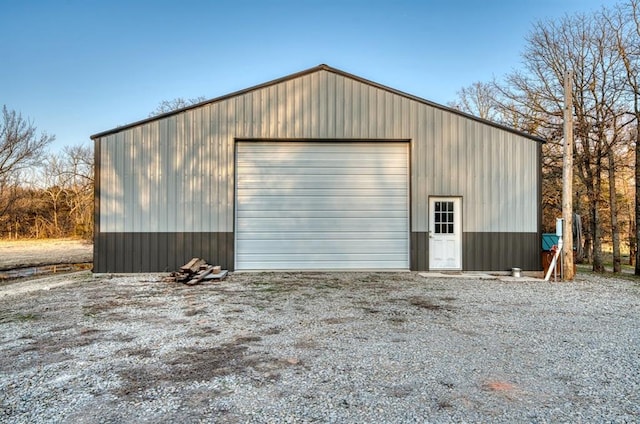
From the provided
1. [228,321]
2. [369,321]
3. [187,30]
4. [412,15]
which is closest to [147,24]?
[187,30]

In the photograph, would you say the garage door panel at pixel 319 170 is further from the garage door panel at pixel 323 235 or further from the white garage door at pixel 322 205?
the garage door panel at pixel 323 235

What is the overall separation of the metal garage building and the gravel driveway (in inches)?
111

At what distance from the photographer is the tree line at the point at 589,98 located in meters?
10.8

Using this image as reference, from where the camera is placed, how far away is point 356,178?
9.39 metres

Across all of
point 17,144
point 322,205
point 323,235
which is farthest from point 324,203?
point 17,144

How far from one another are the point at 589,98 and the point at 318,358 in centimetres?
1315

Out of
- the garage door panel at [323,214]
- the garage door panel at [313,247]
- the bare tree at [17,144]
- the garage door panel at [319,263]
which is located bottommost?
the garage door panel at [319,263]

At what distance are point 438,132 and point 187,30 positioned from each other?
8.02 metres

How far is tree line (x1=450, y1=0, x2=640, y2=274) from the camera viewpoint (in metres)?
10.8

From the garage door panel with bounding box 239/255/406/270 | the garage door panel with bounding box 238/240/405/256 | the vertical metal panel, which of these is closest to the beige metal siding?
the vertical metal panel

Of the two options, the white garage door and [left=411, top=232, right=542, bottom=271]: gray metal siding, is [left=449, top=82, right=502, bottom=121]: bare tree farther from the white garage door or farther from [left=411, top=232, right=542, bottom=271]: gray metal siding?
the white garage door

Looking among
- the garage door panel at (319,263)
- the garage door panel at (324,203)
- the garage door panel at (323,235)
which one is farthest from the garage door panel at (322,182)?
the garage door panel at (319,263)

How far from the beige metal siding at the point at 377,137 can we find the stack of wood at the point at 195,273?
992mm

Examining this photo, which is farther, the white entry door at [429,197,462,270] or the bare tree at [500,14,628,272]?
the bare tree at [500,14,628,272]
